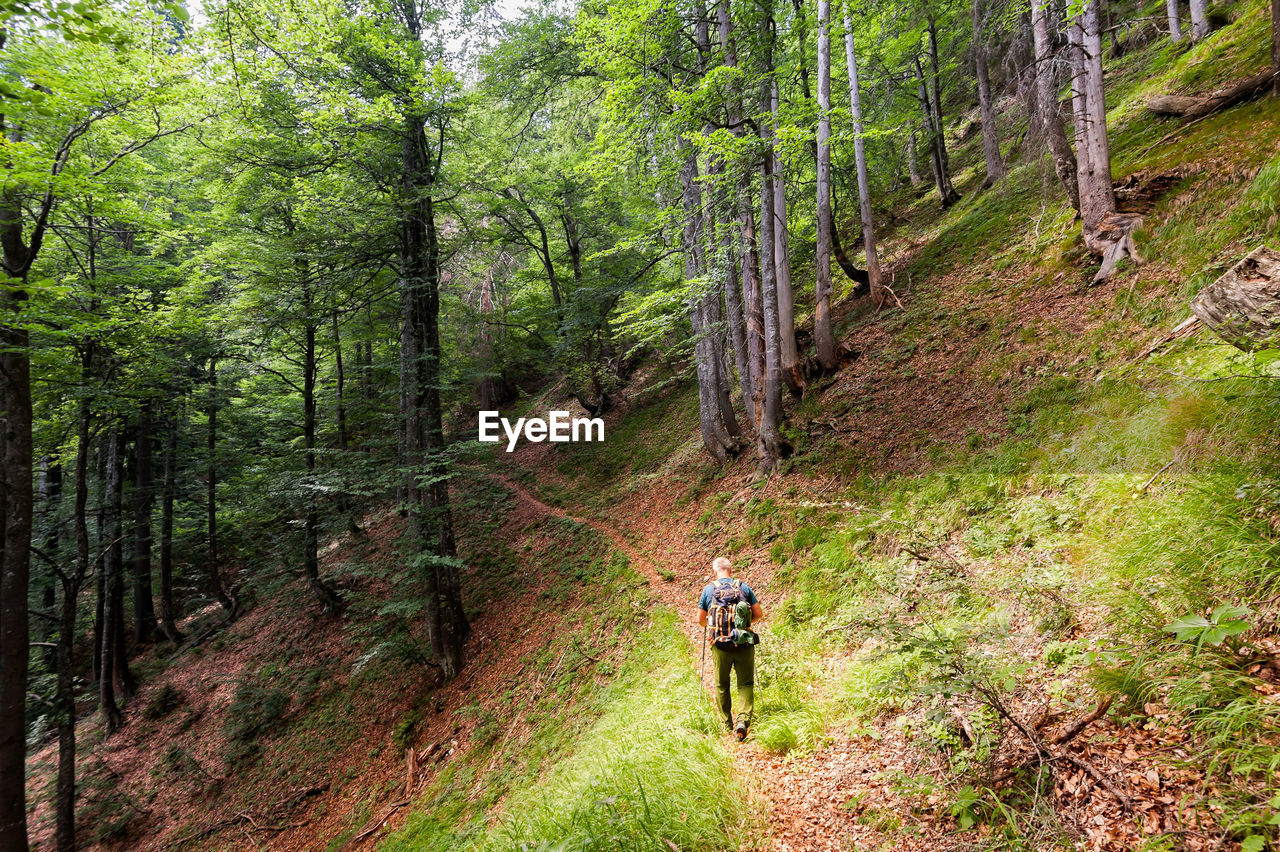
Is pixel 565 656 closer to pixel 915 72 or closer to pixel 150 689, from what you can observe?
pixel 150 689

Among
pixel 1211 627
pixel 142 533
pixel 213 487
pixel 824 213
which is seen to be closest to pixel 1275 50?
pixel 824 213

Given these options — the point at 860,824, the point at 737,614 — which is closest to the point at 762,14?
the point at 737,614

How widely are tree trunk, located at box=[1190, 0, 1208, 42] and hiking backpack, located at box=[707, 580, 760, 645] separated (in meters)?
14.1

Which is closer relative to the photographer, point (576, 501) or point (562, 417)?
point (576, 501)

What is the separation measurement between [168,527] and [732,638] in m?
18.3

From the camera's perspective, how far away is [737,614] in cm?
447

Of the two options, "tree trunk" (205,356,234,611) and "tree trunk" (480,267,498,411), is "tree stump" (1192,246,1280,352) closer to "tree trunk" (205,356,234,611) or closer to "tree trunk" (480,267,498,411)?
"tree trunk" (480,267,498,411)

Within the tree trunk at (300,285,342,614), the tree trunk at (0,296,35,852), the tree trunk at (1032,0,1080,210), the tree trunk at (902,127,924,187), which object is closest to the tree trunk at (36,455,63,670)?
the tree trunk at (300,285,342,614)

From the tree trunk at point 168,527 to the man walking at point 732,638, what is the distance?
53.4 ft

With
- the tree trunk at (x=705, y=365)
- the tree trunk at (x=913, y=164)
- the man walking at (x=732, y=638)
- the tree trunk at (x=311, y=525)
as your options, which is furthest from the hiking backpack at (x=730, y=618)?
the tree trunk at (x=913, y=164)

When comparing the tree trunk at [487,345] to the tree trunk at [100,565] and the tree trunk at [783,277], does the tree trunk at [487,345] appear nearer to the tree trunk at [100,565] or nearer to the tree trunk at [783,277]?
the tree trunk at [783,277]

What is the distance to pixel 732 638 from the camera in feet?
14.6

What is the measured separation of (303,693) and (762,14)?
17.2 m

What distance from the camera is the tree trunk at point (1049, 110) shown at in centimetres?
679
